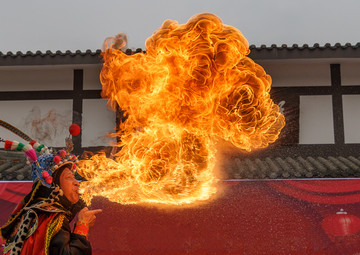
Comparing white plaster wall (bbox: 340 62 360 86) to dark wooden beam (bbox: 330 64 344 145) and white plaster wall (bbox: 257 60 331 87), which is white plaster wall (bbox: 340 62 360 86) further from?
white plaster wall (bbox: 257 60 331 87)

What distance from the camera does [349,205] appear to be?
661 centimetres

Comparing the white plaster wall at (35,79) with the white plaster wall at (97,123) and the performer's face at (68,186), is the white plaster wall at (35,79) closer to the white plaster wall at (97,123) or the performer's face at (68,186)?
the white plaster wall at (97,123)

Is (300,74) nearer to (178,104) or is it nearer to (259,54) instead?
(259,54)

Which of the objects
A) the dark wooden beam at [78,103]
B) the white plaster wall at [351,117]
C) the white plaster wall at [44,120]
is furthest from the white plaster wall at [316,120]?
the white plaster wall at [44,120]

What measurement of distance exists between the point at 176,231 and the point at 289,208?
1.89 m

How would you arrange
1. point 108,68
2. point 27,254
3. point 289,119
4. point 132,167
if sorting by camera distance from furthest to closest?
point 289,119, point 108,68, point 132,167, point 27,254

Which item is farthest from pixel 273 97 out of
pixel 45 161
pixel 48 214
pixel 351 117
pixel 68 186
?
pixel 48 214

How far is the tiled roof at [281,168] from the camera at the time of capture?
6.98m

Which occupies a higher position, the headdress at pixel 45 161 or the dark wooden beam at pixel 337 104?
the dark wooden beam at pixel 337 104

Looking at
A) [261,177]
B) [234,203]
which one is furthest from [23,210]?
[261,177]

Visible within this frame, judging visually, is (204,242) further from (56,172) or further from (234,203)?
(56,172)

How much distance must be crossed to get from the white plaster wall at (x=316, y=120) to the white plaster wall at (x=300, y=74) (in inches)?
12.6

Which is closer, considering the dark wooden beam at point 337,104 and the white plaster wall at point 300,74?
the dark wooden beam at point 337,104

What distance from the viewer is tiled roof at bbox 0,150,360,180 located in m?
6.98
